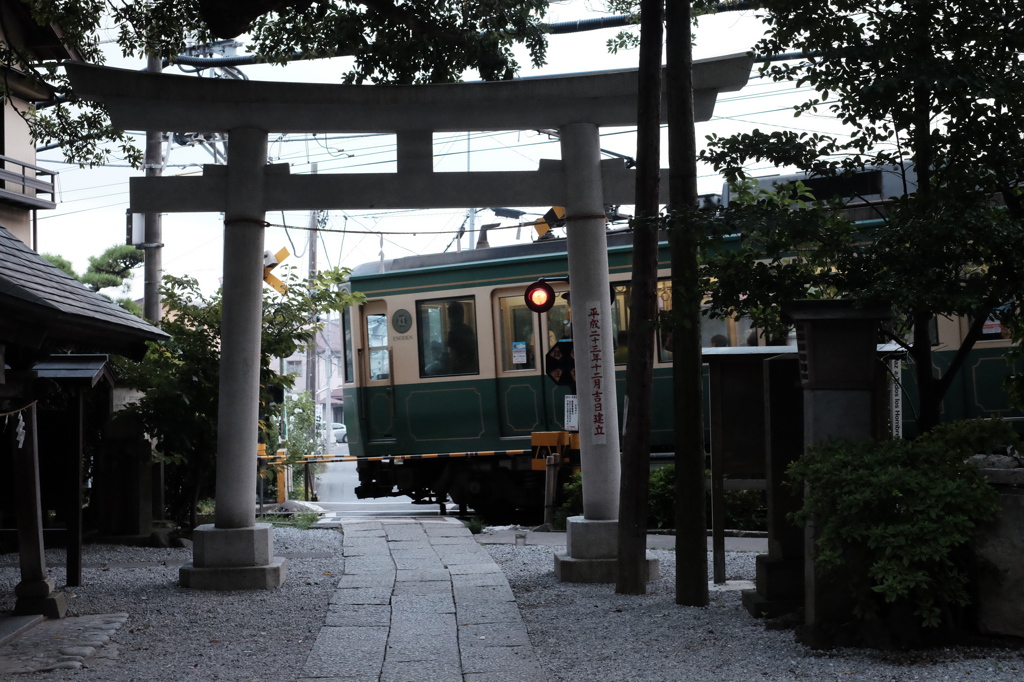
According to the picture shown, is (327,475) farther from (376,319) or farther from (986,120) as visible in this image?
(986,120)

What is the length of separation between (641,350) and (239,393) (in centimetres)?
315

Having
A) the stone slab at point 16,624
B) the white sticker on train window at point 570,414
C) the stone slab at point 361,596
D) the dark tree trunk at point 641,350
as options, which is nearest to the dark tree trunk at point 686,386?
the dark tree trunk at point 641,350

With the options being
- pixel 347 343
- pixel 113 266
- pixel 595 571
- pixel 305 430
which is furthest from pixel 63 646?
pixel 113 266

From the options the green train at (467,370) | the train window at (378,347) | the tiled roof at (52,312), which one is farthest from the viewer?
the train window at (378,347)

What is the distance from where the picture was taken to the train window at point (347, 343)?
47.2 ft

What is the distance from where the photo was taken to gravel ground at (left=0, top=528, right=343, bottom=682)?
17.8ft

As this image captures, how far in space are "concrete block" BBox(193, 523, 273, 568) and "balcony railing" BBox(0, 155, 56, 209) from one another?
8.79 m

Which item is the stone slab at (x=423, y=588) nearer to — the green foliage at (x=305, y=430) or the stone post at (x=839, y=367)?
the stone post at (x=839, y=367)

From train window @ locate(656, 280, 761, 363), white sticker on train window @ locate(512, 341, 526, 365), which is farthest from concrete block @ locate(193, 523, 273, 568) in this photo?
train window @ locate(656, 280, 761, 363)

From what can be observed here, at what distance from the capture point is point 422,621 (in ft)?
21.5

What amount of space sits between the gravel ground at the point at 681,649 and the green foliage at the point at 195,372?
4.47 metres

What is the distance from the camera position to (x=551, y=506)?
38.2ft

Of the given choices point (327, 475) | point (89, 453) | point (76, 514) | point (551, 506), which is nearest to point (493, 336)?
point (551, 506)

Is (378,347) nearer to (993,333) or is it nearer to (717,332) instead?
(717,332)
